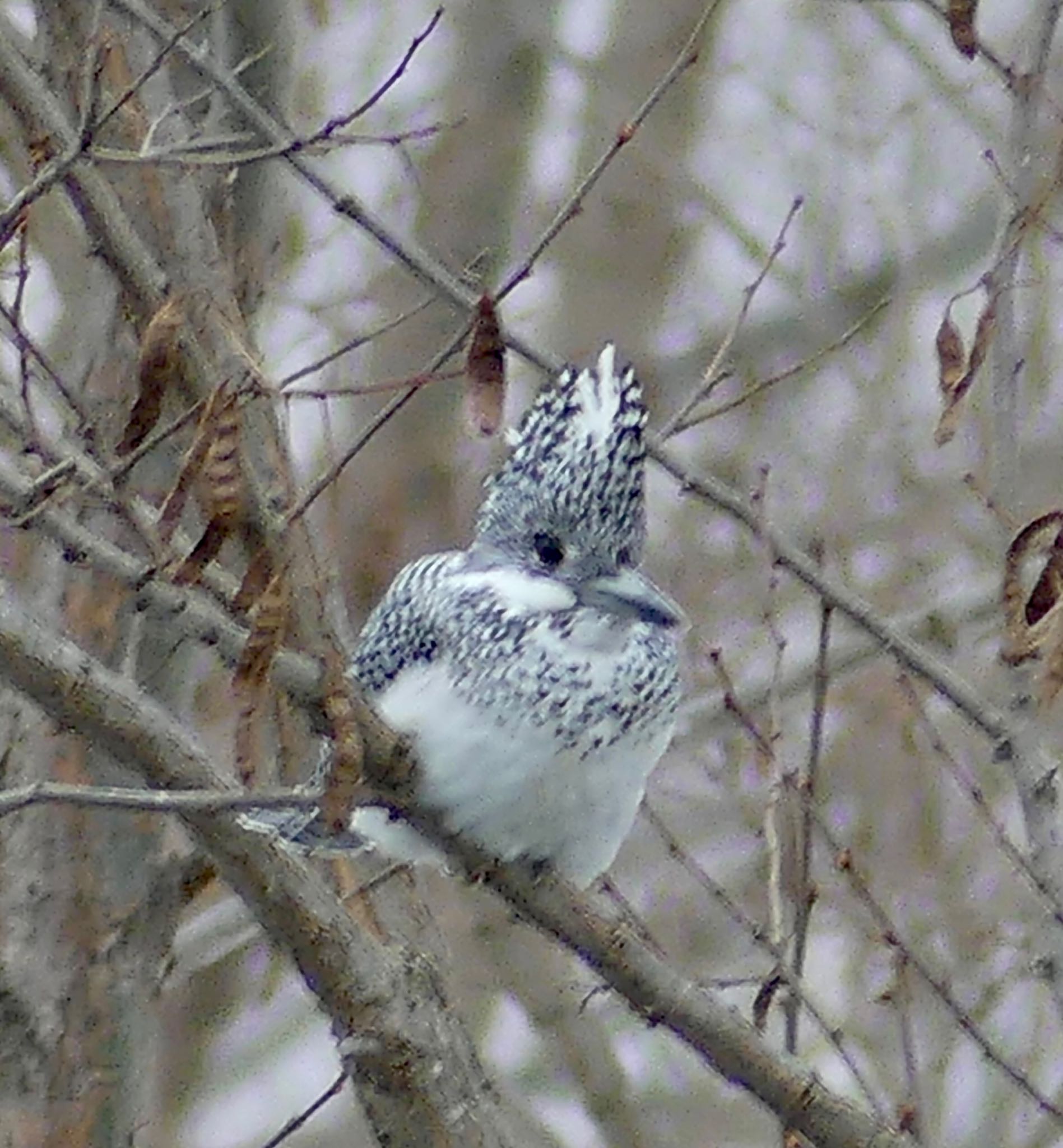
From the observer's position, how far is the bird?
8.16 ft

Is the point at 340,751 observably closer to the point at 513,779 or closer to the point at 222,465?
the point at 222,465

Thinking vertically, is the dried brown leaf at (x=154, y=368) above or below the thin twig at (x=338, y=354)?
below

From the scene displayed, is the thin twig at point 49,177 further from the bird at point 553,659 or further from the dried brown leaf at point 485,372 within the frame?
the bird at point 553,659

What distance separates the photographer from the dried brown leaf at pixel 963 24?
2184mm

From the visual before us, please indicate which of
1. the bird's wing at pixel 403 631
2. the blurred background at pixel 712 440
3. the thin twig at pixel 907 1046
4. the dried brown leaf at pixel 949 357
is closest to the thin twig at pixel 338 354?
the bird's wing at pixel 403 631

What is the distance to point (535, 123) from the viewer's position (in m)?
6.03

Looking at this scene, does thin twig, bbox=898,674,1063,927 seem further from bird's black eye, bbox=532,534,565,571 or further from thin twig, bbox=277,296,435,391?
thin twig, bbox=277,296,435,391

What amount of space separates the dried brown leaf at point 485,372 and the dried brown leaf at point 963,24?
561 millimetres

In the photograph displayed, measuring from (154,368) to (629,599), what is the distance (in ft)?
2.59

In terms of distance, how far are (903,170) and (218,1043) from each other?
2756mm

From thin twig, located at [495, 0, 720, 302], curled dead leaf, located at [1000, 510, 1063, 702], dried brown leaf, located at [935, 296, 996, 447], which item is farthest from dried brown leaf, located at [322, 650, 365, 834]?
dried brown leaf, located at [935, 296, 996, 447]

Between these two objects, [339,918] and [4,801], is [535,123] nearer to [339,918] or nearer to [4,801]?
[339,918]

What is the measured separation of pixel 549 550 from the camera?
8.39ft

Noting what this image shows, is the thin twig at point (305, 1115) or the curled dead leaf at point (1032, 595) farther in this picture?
the thin twig at point (305, 1115)
